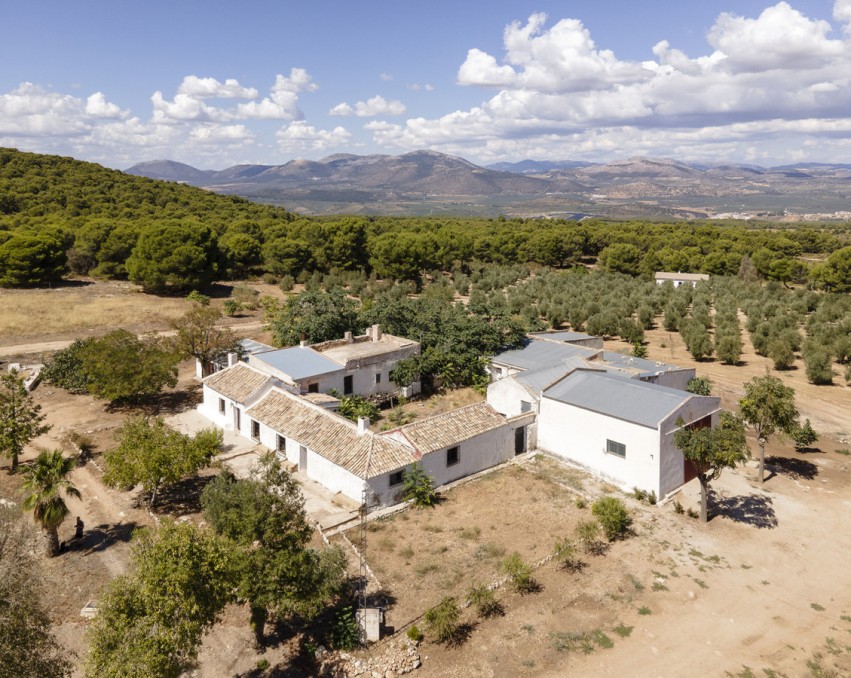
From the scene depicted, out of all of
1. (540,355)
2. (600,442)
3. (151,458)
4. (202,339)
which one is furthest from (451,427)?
(202,339)

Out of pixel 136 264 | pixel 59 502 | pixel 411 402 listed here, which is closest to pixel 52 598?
pixel 59 502

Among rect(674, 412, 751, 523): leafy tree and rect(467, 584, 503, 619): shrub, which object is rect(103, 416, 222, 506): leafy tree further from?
rect(674, 412, 751, 523): leafy tree

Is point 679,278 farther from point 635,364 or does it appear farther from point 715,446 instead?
point 715,446

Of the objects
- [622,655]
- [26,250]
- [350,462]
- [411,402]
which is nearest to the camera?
[622,655]

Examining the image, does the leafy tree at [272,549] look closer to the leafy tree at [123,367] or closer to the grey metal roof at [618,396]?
the grey metal roof at [618,396]

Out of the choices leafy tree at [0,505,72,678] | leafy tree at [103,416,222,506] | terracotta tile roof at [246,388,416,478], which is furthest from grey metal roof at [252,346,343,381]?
leafy tree at [0,505,72,678]

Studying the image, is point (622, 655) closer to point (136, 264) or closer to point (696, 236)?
point (136, 264)
